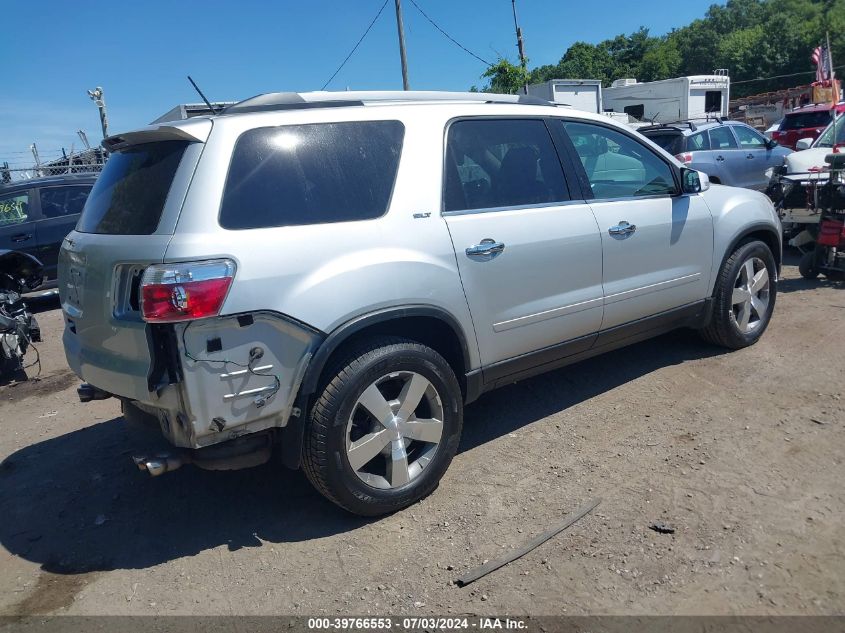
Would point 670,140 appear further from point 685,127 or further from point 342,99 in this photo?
point 342,99

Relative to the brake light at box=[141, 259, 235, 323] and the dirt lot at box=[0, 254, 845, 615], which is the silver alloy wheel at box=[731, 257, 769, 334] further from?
the brake light at box=[141, 259, 235, 323]

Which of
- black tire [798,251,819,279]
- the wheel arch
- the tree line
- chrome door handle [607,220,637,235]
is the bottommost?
black tire [798,251,819,279]

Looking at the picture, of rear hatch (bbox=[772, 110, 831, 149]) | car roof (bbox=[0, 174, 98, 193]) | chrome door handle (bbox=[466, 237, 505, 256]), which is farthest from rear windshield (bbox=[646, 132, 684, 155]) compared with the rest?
car roof (bbox=[0, 174, 98, 193])

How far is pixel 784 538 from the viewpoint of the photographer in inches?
115

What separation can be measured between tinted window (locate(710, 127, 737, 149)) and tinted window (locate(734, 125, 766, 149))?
0.22m

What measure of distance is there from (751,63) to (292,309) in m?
61.3

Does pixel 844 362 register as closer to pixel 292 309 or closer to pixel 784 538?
pixel 784 538

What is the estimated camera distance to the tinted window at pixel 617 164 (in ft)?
14.0

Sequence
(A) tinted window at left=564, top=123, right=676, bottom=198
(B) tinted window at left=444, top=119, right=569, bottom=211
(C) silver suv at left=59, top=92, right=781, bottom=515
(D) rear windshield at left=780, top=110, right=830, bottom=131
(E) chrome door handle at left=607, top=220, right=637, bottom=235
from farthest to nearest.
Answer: (D) rear windshield at left=780, top=110, right=830, bottom=131 < (A) tinted window at left=564, top=123, right=676, bottom=198 < (E) chrome door handle at left=607, top=220, right=637, bottom=235 < (B) tinted window at left=444, top=119, right=569, bottom=211 < (C) silver suv at left=59, top=92, right=781, bottom=515

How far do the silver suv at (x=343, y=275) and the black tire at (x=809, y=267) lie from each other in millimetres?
3932

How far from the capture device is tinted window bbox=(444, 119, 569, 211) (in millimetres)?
3578

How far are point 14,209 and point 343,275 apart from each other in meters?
8.79

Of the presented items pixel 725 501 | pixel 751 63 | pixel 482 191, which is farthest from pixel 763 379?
pixel 751 63

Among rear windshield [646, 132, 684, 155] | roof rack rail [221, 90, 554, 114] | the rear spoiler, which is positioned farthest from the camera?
rear windshield [646, 132, 684, 155]
